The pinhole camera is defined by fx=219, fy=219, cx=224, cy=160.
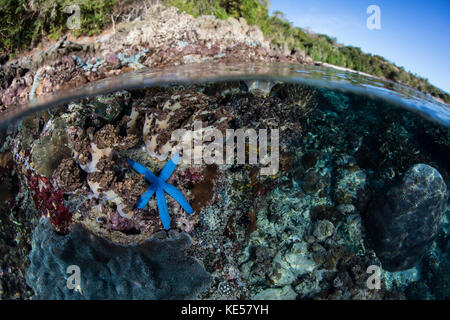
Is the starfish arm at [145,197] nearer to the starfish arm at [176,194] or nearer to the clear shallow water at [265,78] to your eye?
the starfish arm at [176,194]

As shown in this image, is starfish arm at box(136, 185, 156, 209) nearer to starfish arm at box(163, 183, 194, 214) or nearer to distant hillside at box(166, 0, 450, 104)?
starfish arm at box(163, 183, 194, 214)

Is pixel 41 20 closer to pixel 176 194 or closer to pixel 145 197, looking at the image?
pixel 145 197

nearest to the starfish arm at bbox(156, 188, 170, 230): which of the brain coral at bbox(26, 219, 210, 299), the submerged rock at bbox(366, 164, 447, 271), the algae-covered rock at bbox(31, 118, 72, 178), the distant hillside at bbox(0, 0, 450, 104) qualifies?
the brain coral at bbox(26, 219, 210, 299)

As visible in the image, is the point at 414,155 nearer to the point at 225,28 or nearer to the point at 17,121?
the point at 225,28

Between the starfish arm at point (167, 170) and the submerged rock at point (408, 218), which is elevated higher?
the starfish arm at point (167, 170)

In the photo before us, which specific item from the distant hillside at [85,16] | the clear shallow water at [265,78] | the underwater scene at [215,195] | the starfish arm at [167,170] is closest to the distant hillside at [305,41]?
the distant hillside at [85,16]

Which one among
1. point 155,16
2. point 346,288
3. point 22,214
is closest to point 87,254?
point 22,214
